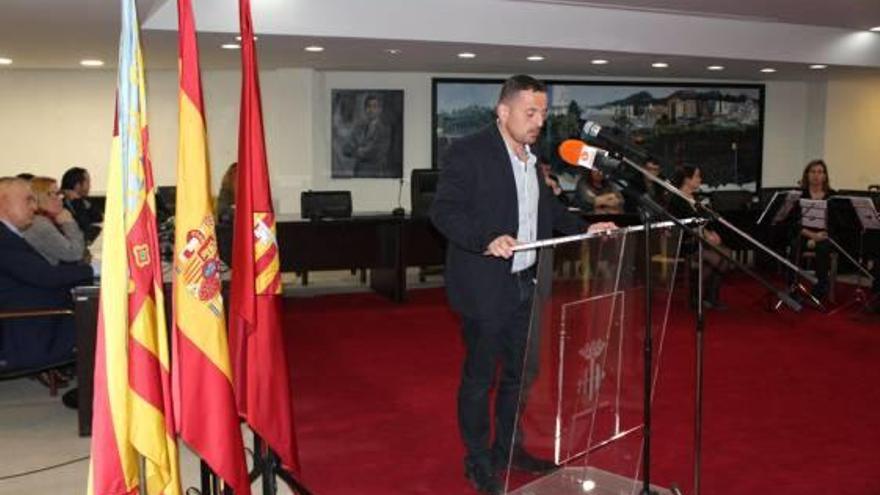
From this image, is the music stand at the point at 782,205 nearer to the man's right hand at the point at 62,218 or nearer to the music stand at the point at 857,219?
the music stand at the point at 857,219

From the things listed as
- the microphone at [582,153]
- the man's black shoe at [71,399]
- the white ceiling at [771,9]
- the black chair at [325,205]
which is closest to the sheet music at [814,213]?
the white ceiling at [771,9]

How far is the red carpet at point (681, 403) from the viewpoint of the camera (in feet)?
13.1

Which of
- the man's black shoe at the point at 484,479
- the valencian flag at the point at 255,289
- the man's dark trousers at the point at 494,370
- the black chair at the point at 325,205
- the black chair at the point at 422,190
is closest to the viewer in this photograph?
the valencian flag at the point at 255,289

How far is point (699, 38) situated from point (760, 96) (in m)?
4.25

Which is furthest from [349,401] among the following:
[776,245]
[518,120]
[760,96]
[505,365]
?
[760,96]

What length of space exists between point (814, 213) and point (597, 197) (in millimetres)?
2235

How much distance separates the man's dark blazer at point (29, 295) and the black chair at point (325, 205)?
3928 millimetres

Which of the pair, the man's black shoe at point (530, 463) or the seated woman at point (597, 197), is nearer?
the man's black shoe at point (530, 463)

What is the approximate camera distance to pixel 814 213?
8.09 m

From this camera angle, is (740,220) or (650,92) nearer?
(740,220)

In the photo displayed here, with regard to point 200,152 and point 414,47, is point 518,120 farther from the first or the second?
point 414,47

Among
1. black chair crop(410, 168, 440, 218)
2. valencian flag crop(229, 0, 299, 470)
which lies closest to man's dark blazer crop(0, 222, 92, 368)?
valencian flag crop(229, 0, 299, 470)

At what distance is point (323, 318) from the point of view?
25.4 feet

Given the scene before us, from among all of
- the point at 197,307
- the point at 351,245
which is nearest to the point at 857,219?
the point at 351,245
